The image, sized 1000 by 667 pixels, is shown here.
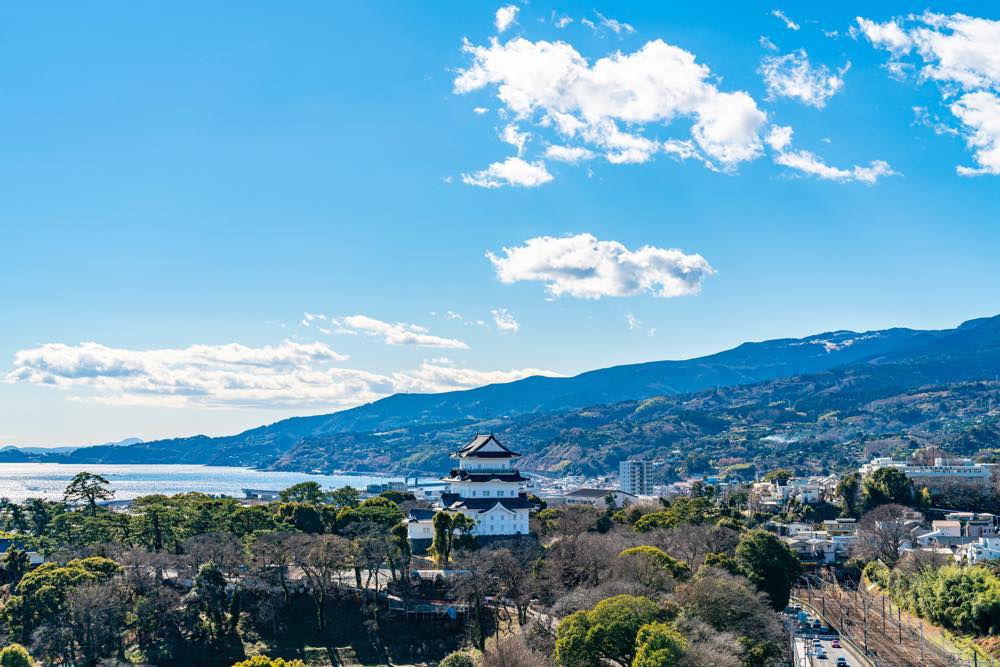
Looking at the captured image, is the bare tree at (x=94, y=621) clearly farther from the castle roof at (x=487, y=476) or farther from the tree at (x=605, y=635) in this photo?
the castle roof at (x=487, y=476)

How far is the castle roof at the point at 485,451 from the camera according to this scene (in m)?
61.2

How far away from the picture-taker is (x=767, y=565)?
48031 mm

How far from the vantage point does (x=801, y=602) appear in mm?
55344

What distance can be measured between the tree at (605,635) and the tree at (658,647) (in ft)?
3.68

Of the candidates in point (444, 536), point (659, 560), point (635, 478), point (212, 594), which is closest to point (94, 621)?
point (212, 594)

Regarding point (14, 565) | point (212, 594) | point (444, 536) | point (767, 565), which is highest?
point (14, 565)

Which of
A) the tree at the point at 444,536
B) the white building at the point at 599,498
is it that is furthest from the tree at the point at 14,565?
the white building at the point at 599,498

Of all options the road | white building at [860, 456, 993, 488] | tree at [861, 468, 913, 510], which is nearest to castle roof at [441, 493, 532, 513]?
the road

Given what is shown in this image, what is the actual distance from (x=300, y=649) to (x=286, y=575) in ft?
22.4

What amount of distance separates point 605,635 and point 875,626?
2661cm

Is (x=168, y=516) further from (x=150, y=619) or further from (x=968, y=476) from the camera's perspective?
(x=968, y=476)

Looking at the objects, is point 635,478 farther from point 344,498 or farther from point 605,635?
point 605,635

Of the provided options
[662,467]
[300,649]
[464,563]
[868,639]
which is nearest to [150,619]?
[300,649]

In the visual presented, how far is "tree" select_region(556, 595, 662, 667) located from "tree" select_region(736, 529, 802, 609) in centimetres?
1790
